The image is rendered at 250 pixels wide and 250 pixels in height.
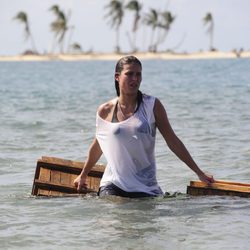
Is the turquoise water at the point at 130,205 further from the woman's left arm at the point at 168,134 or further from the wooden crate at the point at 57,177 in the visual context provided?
the woman's left arm at the point at 168,134

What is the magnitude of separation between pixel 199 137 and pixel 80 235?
8132mm

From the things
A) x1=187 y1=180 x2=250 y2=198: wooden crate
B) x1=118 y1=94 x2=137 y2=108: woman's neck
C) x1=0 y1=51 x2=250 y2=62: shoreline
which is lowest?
x1=187 y1=180 x2=250 y2=198: wooden crate

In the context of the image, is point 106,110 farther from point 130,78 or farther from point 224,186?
point 224,186

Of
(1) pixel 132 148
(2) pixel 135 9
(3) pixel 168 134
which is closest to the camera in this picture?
(1) pixel 132 148

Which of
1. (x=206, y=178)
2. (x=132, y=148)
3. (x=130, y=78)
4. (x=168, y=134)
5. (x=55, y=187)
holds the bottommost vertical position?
(x=55, y=187)

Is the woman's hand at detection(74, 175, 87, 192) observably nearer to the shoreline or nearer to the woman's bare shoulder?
the woman's bare shoulder

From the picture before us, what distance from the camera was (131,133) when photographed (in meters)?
6.84

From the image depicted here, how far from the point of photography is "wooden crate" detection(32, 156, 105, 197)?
8258mm

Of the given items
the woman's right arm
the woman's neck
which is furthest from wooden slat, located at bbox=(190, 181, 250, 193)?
the woman's neck

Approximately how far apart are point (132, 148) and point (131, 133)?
13 cm

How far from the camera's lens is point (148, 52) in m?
131

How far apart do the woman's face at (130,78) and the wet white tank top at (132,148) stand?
0.51 feet

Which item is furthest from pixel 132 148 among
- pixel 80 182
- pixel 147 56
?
pixel 147 56

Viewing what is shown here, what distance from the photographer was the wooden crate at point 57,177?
27.1 ft
